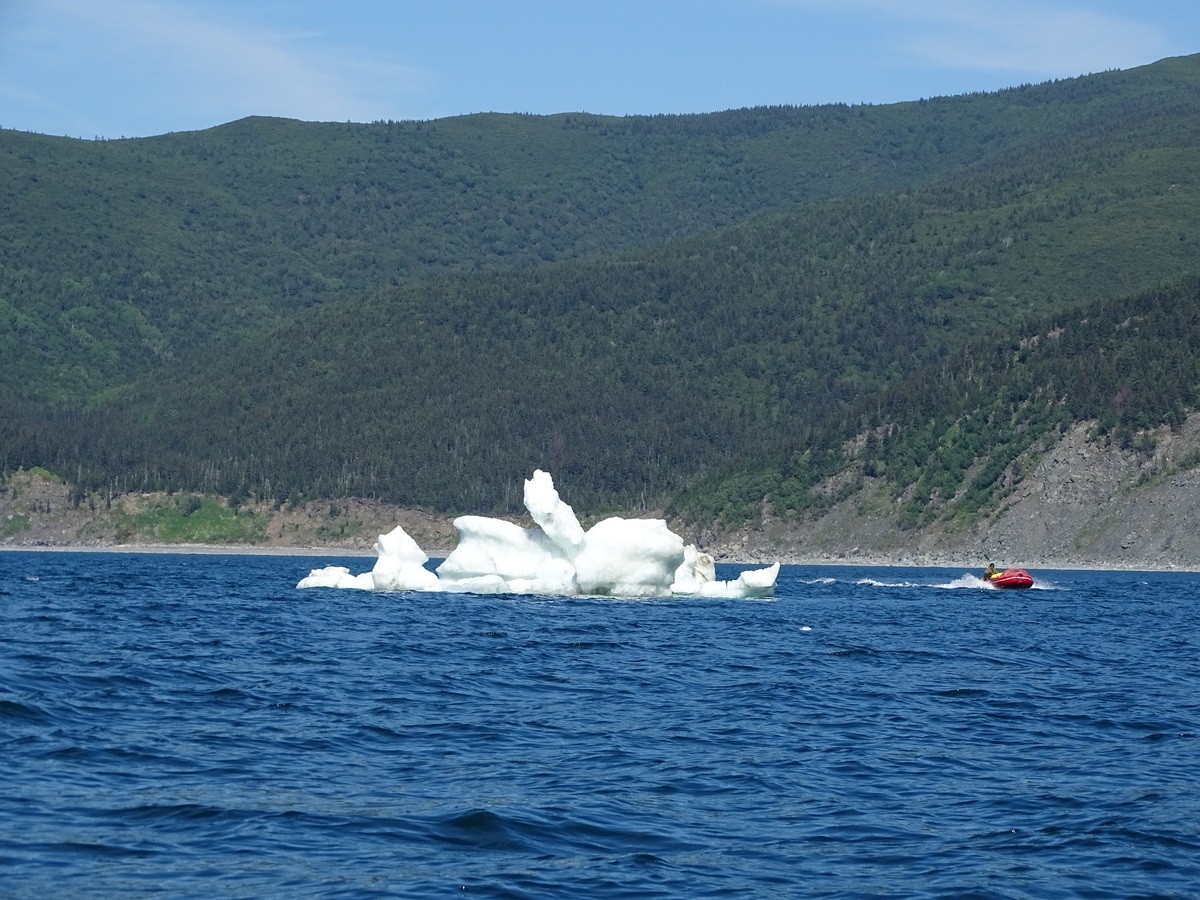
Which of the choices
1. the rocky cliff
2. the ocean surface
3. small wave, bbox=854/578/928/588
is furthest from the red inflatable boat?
the rocky cliff

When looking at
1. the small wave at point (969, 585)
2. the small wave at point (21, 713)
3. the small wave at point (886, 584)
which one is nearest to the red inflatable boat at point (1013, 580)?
the small wave at point (969, 585)

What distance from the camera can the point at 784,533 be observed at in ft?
628

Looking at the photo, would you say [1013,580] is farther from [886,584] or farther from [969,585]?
[886,584]

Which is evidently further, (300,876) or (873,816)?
(873,816)

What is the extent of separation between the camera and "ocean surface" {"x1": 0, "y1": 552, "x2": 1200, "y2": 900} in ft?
76.5

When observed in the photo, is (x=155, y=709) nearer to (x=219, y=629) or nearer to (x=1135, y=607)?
(x=219, y=629)

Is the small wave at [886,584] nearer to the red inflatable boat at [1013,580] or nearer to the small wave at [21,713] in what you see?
the red inflatable boat at [1013,580]

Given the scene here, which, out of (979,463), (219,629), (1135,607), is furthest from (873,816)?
(979,463)

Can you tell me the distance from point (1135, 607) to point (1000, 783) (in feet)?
194

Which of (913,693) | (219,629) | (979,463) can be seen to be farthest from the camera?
(979,463)

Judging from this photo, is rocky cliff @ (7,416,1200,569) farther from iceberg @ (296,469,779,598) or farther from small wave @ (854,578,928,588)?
iceberg @ (296,469,779,598)

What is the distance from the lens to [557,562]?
79.1m

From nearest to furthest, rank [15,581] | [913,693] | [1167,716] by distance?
[1167,716] < [913,693] < [15,581]

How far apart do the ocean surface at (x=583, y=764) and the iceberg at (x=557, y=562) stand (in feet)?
57.1
